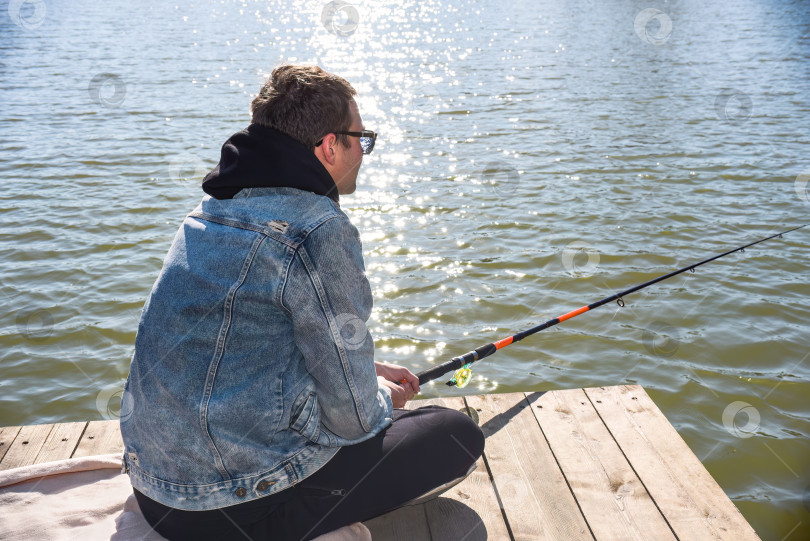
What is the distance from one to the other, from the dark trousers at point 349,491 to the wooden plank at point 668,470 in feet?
3.02

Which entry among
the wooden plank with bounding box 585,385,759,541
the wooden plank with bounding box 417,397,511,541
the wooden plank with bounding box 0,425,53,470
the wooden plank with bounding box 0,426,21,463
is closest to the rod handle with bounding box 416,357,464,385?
the wooden plank with bounding box 417,397,511,541

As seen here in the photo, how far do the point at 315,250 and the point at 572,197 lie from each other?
22.3 ft

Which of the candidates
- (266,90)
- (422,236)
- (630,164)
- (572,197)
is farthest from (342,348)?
(630,164)

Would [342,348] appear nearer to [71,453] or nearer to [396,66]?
[71,453]

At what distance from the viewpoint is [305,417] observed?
235cm

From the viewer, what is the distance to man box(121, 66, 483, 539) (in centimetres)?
218

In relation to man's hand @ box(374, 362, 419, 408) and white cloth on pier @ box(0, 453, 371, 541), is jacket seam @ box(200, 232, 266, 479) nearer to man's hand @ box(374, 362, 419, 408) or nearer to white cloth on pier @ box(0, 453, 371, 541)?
white cloth on pier @ box(0, 453, 371, 541)

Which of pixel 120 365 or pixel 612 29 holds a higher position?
pixel 612 29

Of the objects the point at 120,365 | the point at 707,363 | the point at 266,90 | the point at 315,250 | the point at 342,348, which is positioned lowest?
the point at 120,365

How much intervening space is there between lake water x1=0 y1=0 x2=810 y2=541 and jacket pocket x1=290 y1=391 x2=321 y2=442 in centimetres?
275

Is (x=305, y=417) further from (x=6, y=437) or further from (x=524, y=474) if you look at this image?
(x=6, y=437)

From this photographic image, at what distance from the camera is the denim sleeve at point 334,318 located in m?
2.20

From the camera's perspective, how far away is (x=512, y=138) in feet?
36.8

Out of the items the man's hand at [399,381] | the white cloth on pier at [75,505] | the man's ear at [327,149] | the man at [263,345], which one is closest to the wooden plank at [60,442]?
the white cloth on pier at [75,505]
